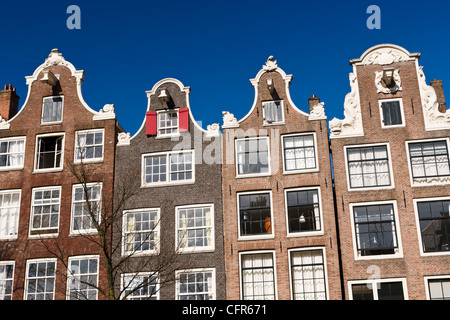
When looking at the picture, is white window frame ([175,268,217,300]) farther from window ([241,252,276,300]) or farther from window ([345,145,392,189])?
window ([345,145,392,189])

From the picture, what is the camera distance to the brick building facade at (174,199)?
21156 mm

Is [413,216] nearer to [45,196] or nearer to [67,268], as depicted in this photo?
[67,268]

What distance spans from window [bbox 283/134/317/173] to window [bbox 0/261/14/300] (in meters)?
11.6

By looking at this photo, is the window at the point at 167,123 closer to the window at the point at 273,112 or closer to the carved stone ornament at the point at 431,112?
the window at the point at 273,112

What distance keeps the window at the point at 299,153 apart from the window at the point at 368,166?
1.40 m

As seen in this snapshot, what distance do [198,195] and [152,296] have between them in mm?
4246

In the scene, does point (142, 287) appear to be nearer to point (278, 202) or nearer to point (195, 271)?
point (195, 271)

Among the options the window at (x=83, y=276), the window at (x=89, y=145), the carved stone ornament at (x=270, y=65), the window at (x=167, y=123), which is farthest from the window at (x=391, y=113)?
the window at (x=83, y=276)

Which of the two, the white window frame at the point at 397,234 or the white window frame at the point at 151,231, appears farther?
the white window frame at the point at 151,231

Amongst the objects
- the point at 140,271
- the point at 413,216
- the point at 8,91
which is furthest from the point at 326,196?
the point at 8,91

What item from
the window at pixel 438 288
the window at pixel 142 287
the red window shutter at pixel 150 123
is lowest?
the window at pixel 438 288

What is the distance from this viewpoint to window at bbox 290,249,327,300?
20.5 metres

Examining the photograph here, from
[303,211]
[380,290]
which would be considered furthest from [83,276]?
[380,290]

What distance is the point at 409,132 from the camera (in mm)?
21641
